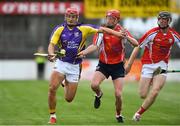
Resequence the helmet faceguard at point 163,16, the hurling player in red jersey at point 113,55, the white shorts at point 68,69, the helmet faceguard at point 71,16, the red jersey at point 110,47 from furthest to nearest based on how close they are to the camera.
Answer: the red jersey at point 110,47
the hurling player in red jersey at point 113,55
the helmet faceguard at point 163,16
the white shorts at point 68,69
the helmet faceguard at point 71,16

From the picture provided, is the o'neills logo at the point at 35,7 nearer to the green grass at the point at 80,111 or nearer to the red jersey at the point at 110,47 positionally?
the green grass at the point at 80,111

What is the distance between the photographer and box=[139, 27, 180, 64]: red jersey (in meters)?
16.4

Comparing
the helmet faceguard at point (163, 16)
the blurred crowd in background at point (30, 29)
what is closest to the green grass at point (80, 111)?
the helmet faceguard at point (163, 16)

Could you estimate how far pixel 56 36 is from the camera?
15.6 m

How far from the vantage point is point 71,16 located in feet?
51.2

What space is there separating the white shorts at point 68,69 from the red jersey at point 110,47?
81 cm

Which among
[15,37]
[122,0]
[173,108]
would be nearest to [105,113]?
[173,108]

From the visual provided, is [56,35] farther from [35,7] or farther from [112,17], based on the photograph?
[35,7]

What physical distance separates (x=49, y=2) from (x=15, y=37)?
5372 mm

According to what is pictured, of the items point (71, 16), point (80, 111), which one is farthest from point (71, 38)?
point (80, 111)

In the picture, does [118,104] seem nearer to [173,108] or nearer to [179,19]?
[173,108]

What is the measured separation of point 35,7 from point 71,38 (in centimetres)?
2471

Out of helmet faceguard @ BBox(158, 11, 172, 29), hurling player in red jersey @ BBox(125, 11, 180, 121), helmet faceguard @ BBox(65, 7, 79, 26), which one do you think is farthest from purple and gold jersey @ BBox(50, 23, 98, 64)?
helmet faceguard @ BBox(158, 11, 172, 29)

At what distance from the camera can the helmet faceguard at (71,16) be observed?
15.5 m
